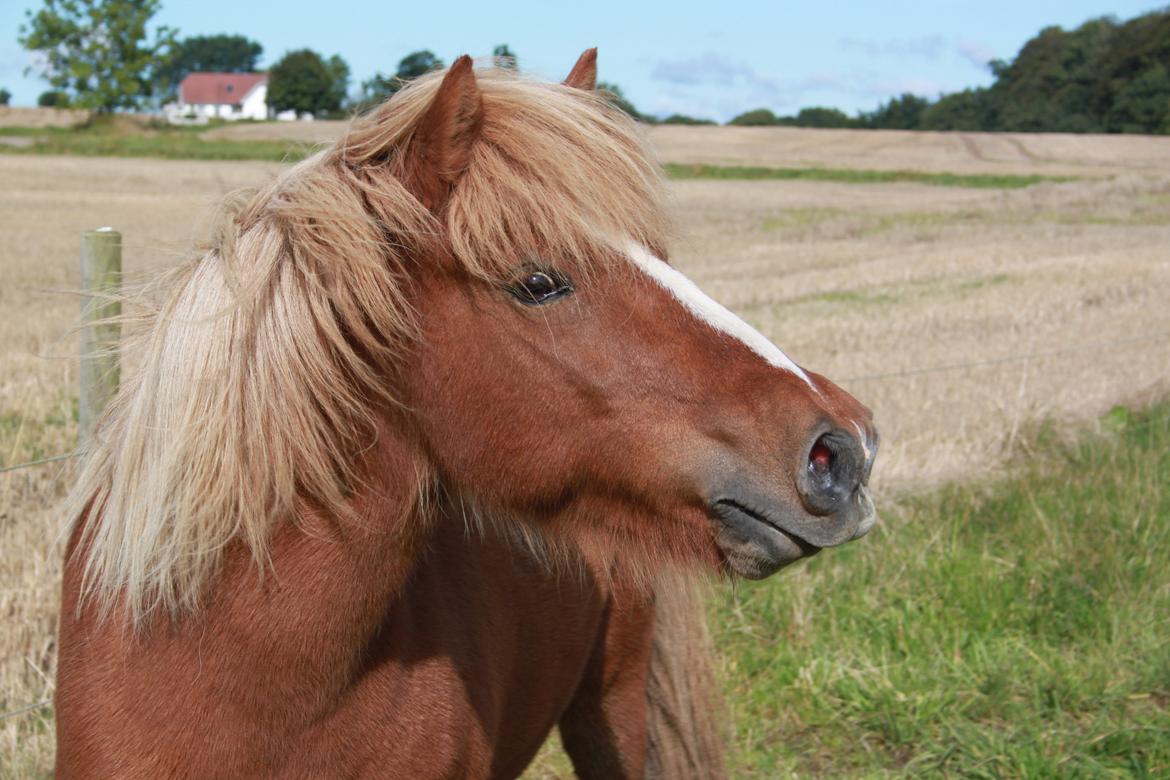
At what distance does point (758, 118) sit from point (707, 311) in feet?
306

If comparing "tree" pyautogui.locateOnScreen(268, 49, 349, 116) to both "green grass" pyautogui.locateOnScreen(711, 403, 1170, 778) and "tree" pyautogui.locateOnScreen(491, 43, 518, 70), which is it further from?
"tree" pyautogui.locateOnScreen(491, 43, 518, 70)

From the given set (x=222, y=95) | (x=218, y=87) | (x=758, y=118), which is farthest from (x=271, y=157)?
(x=218, y=87)

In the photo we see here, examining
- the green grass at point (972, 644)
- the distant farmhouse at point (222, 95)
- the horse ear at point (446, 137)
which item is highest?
the distant farmhouse at point (222, 95)

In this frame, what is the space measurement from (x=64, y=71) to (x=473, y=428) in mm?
73541

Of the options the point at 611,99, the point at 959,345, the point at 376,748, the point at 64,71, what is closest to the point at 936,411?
the point at 959,345

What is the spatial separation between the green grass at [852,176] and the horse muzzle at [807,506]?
43515 millimetres

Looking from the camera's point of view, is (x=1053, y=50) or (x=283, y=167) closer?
(x=283, y=167)

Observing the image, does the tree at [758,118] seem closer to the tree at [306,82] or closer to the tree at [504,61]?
the tree at [306,82]

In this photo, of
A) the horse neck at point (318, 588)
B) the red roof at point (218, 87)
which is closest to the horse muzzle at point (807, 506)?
the horse neck at point (318, 588)

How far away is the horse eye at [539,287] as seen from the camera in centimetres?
225

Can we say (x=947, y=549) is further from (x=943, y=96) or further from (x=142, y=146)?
(x=943, y=96)

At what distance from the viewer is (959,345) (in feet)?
34.8

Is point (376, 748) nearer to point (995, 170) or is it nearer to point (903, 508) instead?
point (903, 508)

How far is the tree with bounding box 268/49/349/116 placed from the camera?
243 ft
